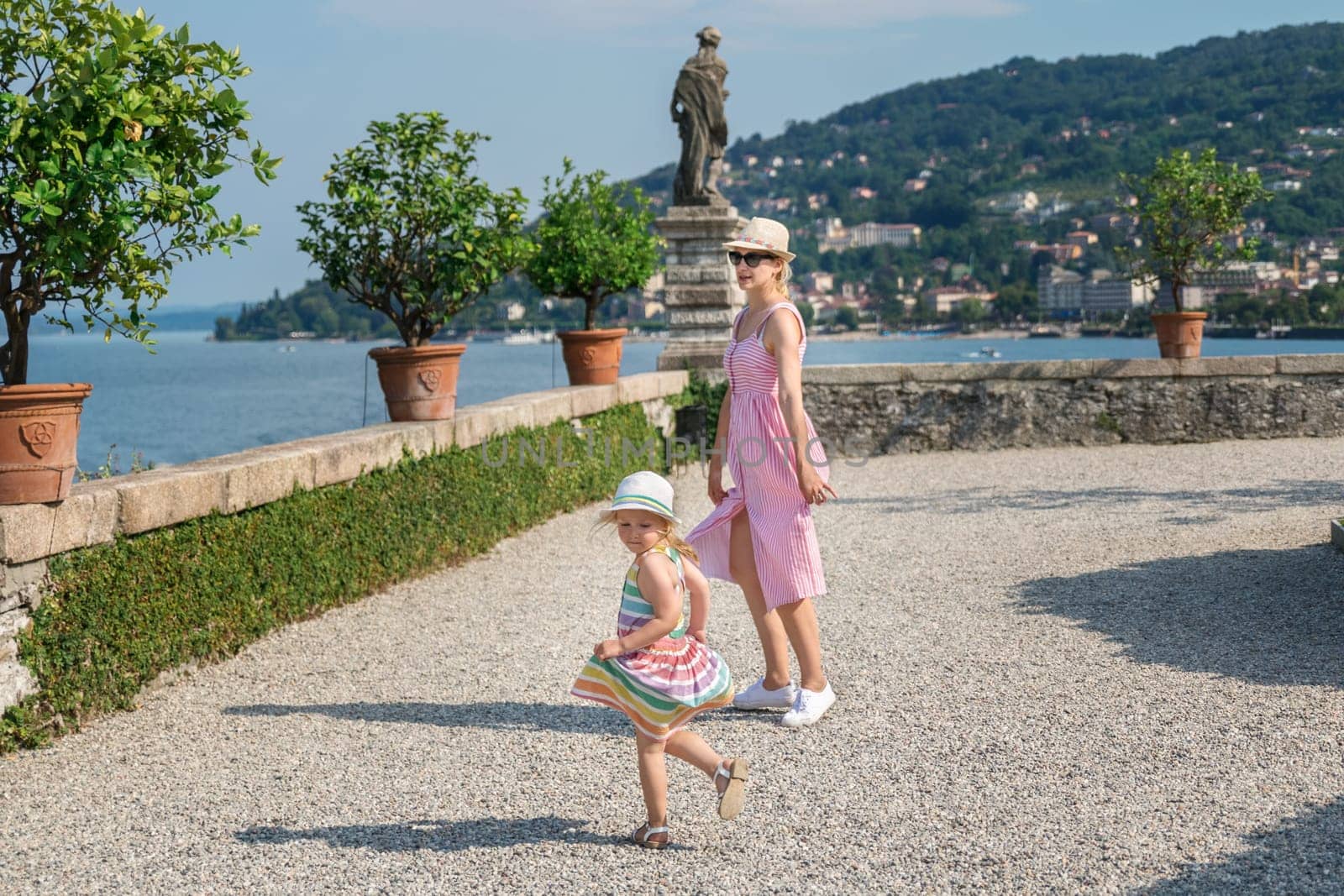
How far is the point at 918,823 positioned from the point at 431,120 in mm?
5344

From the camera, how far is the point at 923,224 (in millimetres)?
70625

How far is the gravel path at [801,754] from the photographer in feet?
11.1

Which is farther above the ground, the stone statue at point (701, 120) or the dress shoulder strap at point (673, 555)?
the stone statue at point (701, 120)

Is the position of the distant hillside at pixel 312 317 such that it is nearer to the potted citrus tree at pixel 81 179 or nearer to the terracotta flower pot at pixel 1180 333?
the terracotta flower pot at pixel 1180 333

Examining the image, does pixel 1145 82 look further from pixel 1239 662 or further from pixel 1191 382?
pixel 1239 662

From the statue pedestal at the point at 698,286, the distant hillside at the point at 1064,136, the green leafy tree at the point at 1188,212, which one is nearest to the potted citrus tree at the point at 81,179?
the statue pedestal at the point at 698,286

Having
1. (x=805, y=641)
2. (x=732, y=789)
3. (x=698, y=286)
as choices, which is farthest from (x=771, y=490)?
(x=698, y=286)

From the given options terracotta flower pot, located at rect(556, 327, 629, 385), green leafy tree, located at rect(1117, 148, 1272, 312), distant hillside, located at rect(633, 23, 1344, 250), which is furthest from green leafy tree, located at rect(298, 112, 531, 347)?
distant hillside, located at rect(633, 23, 1344, 250)

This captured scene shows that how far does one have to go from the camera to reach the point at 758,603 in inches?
186

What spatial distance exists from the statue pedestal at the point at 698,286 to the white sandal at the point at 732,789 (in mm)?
9452

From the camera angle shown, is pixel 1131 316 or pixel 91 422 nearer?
pixel 1131 316

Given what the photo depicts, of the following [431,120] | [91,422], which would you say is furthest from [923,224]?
[431,120]

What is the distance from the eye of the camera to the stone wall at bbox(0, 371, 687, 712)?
14.0 feet

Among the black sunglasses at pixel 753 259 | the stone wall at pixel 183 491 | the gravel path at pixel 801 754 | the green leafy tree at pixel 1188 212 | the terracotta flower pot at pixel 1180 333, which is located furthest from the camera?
the terracotta flower pot at pixel 1180 333
